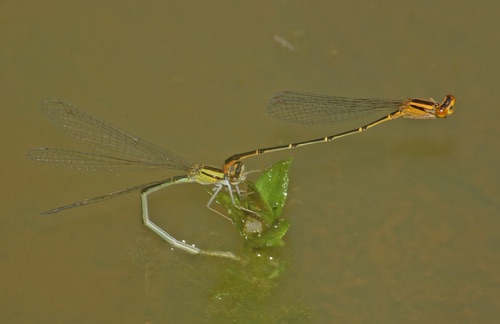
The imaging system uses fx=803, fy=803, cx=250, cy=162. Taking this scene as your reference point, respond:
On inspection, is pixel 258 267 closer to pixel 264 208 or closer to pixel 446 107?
pixel 264 208

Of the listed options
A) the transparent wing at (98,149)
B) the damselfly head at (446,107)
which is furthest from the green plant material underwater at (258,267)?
the damselfly head at (446,107)

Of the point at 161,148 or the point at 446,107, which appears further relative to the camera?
the point at 161,148

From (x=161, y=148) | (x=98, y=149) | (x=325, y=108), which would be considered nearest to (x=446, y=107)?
(x=325, y=108)

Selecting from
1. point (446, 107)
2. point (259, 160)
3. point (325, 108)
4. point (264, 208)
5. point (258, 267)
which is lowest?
point (258, 267)

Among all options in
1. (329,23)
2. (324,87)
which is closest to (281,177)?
(324,87)

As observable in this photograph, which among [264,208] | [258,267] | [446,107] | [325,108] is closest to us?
[264,208]

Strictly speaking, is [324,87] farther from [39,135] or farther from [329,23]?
[39,135]
